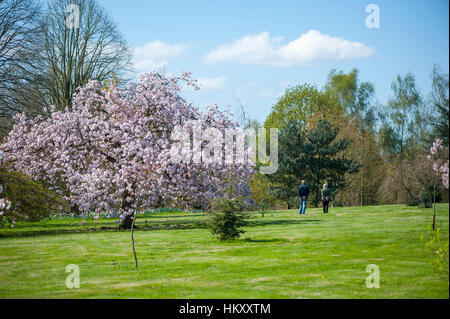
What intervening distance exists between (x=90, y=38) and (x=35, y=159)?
542 inches

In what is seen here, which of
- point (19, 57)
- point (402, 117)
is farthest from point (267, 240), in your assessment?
point (402, 117)

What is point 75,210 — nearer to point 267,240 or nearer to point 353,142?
point 267,240

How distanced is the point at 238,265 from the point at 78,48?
993 inches

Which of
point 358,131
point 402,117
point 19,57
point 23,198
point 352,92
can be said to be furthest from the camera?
point 352,92

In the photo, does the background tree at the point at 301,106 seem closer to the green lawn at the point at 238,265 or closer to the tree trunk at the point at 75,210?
the tree trunk at the point at 75,210

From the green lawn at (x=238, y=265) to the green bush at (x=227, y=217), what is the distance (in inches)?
16.9

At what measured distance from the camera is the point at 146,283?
9250 mm

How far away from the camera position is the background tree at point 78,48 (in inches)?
1232

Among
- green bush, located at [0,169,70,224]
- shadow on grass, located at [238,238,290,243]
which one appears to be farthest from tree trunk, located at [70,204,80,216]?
shadow on grass, located at [238,238,290,243]

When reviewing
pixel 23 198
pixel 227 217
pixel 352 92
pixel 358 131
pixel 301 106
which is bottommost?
pixel 227 217

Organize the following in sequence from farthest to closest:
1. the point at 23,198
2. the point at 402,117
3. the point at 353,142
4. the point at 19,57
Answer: the point at 402,117, the point at 353,142, the point at 19,57, the point at 23,198

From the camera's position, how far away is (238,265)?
422 inches

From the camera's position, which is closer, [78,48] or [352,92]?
[78,48]

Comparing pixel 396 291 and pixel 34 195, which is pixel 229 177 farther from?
pixel 396 291
